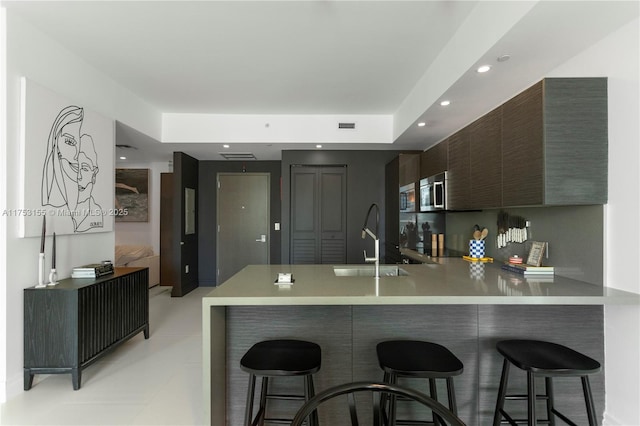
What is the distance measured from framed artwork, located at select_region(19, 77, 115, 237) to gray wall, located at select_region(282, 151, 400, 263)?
2.47m

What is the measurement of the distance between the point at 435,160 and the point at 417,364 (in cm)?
265

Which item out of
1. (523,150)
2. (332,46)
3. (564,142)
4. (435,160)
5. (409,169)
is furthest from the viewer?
(409,169)

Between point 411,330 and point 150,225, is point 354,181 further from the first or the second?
point 150,225

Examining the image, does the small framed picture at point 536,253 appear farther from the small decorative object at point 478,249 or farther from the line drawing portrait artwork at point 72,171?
the line drawing portrait artwork at point 72,171

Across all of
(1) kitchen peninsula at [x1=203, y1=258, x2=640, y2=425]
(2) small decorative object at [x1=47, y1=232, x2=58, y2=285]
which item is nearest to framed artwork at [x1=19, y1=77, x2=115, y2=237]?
(2) small decorative object at [x1=47, y1=232, x2=58, y2=285]

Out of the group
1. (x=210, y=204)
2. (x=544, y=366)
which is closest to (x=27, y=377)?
(x=544, y=366)

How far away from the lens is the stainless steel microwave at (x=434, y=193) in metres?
3.41

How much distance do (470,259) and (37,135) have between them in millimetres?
3881

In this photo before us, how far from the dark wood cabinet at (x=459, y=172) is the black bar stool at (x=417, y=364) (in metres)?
1.62

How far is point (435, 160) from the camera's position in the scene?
370 cm

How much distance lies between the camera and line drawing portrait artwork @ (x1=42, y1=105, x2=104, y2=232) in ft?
8.73

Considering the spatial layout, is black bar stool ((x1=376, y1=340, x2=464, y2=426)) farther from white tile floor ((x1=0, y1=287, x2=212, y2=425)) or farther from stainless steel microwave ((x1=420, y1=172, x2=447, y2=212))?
stainless steel microwave ((x1=420, y1=172, x2=447, y2=212))

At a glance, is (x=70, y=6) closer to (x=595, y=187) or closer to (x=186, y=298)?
(x=595, y=187)

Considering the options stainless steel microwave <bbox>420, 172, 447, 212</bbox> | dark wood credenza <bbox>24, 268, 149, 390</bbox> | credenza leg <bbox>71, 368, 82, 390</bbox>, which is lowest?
credenza leg <bbox>71, 368, 82, 390</bbox>
